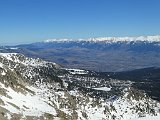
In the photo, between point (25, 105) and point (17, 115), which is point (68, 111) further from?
point (17, 115)

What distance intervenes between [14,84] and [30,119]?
70140 mm

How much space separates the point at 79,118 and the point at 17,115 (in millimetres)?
69288

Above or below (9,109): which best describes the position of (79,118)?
below

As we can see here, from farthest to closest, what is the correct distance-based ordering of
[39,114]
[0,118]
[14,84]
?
[14,84] → [39,114] → [0,118]

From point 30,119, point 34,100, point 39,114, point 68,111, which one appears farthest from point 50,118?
point 68,111

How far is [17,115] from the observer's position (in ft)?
427

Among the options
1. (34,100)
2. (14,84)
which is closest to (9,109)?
(34,100)

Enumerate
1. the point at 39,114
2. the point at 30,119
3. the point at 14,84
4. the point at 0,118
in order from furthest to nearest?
the point at 14,84 < the point at 39,114 < the point at 30,119 < the point at 0,118

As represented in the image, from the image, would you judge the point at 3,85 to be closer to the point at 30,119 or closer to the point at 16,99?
the point at 16,99

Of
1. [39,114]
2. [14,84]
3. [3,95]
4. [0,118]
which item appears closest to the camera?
[0,118]

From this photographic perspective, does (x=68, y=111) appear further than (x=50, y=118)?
Yes

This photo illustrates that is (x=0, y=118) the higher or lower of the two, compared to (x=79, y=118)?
higher

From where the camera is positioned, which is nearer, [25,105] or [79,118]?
[25,105]

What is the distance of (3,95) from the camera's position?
163m
